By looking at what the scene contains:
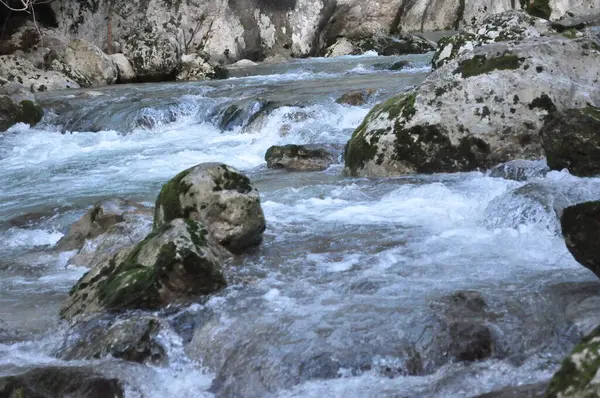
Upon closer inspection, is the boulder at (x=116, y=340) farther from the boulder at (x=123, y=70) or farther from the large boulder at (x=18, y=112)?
the boulder at (x=123, y=70)

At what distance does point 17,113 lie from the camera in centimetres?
1398

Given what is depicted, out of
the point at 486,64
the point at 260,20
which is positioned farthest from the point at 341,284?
the point at 260,20

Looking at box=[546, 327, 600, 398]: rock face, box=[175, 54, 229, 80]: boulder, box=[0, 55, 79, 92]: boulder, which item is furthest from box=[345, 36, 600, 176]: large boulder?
box=[175, 54, 229, 80]: boulder

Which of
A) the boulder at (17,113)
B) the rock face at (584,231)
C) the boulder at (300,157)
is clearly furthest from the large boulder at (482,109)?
the boulder at (17,113)

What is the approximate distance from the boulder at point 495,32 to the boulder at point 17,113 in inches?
290

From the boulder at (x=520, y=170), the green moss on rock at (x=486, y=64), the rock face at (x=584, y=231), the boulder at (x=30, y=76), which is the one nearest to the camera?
the rock face at (x=584, y=231)

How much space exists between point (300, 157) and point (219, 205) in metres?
3.41

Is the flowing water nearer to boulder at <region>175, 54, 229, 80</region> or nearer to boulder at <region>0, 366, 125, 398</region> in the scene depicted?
boulder at <region>0, 366, 125, 398</region>

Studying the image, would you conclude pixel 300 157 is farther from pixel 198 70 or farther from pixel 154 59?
pixel 154 59

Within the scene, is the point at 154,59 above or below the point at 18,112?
above

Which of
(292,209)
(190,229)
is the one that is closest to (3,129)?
(292,209)

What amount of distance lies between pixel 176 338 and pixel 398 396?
4.58 ft

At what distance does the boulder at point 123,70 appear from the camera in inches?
775

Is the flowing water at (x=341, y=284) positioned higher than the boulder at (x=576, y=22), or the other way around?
the boulder at (x=576, y=22)
